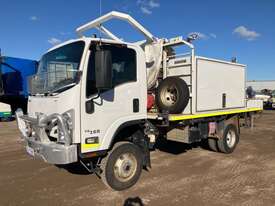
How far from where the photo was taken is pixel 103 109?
436cm

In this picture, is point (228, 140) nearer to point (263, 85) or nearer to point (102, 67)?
point (102, 67)

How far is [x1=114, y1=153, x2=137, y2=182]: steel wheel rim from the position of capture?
470cm

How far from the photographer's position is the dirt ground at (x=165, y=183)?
4.33 meters

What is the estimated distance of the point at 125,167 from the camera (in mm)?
4773

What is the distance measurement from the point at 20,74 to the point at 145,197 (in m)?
12.9

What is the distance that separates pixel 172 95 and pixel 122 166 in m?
2.12

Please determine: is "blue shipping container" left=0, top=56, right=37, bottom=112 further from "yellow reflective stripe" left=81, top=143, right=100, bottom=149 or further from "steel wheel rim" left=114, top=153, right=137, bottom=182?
"yellow reflective stripe" left=81, top=143, right=100, bottom=149

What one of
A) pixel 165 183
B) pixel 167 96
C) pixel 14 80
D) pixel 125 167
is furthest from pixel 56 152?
pixel 14 80

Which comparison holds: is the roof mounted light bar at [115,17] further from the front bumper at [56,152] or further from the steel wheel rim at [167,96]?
the front bumper at [56,152]

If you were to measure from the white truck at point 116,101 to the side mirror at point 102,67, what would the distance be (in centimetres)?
1

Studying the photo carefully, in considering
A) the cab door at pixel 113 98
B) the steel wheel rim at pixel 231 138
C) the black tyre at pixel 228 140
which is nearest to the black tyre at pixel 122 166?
the cab door at pixel 113 98

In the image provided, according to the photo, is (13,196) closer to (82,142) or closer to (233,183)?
(82,142)

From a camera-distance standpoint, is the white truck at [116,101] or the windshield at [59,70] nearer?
the white truck at [116,101]

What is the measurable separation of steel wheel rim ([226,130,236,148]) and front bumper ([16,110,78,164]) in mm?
4977
